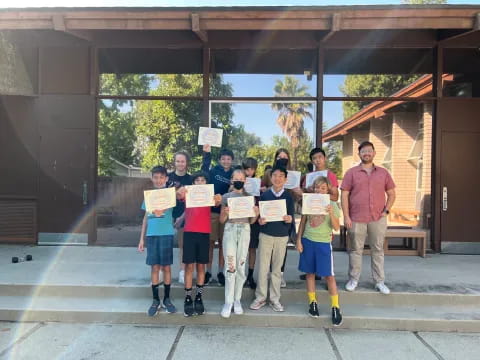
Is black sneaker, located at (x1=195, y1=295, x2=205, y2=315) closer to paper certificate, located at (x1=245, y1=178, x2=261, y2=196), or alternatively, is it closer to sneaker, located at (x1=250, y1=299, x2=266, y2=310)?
sneaker, located at (x1=250, y1=299, x2=266, y2=310)

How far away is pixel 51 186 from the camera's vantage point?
22.2 feet

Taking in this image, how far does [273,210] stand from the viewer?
389cm

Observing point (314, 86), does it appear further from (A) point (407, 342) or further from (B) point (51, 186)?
(B) point (51, 186)

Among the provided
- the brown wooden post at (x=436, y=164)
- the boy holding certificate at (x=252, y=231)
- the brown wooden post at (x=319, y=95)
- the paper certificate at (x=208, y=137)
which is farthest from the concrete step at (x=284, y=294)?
the brown wooden post at (x=319, y=95)

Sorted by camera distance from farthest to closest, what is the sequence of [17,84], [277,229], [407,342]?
[17,84], [277,229], [407,342]

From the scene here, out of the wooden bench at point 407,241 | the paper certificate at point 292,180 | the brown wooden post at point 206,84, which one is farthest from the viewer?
the brown wooden post at point 206,84

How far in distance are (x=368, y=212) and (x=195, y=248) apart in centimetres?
209

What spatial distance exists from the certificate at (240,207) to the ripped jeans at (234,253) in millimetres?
149

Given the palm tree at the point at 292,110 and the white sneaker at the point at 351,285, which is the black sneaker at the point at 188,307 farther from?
the palm tree at the point at 292,110

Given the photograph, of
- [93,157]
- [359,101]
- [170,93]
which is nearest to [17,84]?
[93,157]

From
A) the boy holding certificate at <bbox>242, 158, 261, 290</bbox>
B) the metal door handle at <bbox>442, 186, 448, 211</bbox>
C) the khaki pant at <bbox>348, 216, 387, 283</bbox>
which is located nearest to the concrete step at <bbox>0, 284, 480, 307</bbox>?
the boy holding certificate at <bbox>242, 158, 261, 290</bbox>

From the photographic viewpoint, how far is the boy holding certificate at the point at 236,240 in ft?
12.7

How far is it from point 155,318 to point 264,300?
122 cm

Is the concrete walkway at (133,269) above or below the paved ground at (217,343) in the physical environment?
above
